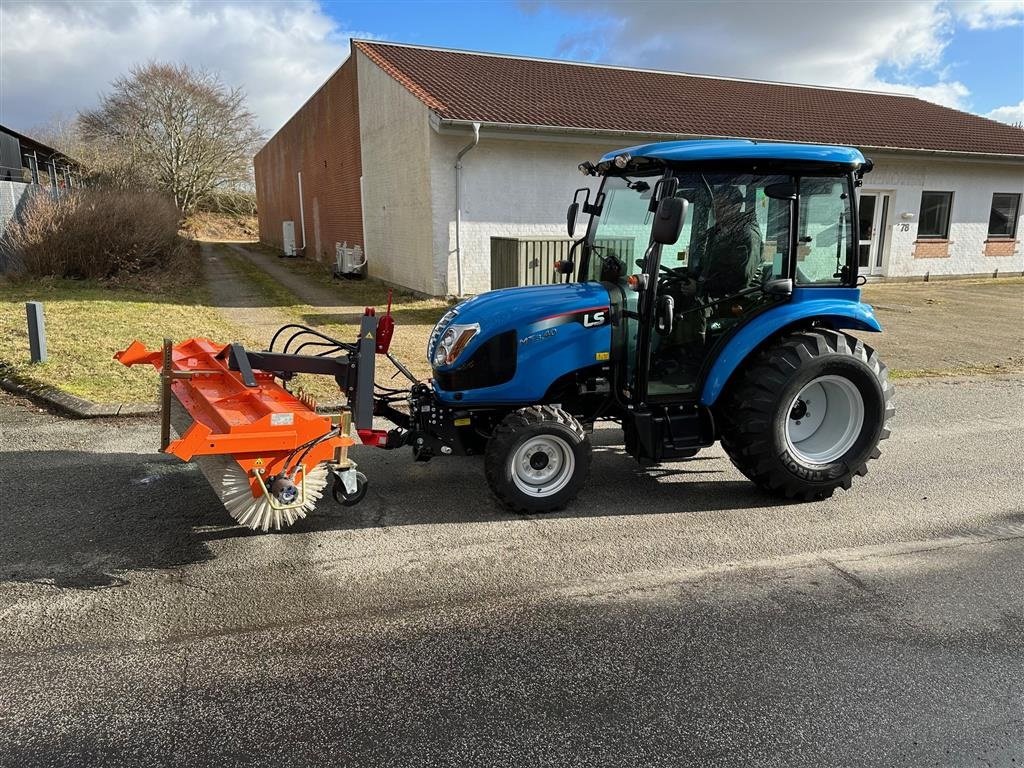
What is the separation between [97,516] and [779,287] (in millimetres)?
4387

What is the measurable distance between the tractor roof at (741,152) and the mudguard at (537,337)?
0.89 meters

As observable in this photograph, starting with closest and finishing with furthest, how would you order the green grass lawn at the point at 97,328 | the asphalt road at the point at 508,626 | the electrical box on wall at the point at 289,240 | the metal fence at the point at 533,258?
the asphalt road at the point at 508,626
the green grass lawn at the point at 97,328
the metal fence at the point at 533,258
the electrical box on wall at the point at 289,240

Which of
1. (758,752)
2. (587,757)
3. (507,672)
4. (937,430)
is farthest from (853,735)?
(937,430)

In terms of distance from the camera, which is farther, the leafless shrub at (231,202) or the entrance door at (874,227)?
the leafless shrub at (231,202)

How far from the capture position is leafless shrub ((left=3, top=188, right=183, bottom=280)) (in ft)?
48.2

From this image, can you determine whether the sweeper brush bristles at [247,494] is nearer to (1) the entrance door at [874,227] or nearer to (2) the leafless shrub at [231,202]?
(1) the entrance door at [874,227]

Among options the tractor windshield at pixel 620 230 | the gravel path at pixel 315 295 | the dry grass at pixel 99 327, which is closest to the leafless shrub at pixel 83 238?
the dry grass at pixel 99 327

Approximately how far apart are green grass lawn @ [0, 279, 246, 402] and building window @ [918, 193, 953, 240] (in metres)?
16.9

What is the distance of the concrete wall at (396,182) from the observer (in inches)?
548

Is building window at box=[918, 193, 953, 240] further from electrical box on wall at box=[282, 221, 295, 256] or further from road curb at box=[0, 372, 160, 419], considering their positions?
electrical box on wall at box=[282, 221, 295, 256]

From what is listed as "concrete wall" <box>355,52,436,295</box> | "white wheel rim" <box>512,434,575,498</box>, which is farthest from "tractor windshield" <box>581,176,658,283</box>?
"concrete wall" <box>355,52,436,295</box>

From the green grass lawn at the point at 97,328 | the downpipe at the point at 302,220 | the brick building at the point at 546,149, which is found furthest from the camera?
the downpipe at the point at 302,220

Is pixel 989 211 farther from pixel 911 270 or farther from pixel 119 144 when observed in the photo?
pixel 119 144

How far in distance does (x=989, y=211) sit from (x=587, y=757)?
21.8 m
